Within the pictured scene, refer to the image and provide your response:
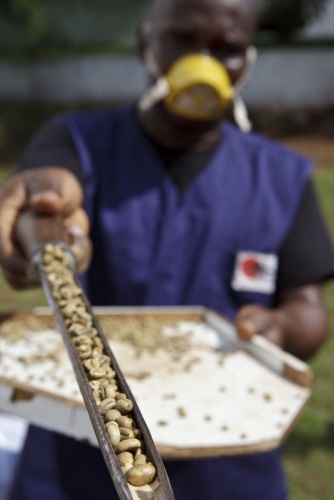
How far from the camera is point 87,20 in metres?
13.3

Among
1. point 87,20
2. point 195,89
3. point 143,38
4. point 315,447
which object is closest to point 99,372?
point 195,89

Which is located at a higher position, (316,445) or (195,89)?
(195,89)

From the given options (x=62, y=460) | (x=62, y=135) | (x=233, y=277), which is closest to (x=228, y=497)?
(x=62, y=460)

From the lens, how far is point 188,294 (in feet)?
6.15

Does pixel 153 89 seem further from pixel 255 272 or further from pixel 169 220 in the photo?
pixel 255 272

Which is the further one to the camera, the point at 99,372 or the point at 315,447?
the point at 315,447

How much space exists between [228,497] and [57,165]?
926mm

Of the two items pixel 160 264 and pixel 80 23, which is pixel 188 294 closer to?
pixel 160 264

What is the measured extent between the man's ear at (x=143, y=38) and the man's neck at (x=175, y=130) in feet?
0.76

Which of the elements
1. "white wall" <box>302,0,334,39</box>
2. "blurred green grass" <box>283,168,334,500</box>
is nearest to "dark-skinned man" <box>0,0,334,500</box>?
"blurred green grass" <box>283,168,334,500</box>

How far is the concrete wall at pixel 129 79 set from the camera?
10.8 metres

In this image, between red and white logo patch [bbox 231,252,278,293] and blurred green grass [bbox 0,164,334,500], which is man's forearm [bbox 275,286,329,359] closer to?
red and white logo patch [bbox 231,252,278,293]

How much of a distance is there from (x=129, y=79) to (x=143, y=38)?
9.52m

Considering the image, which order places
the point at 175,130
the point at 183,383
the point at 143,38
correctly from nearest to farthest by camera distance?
1. the point at 183,383
2. the point at 175,130
3. the point at 143,38
